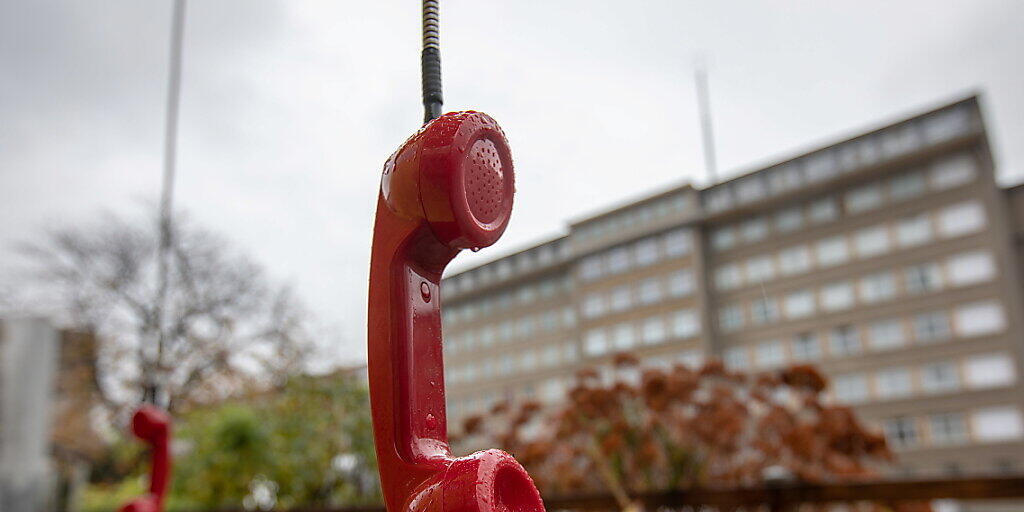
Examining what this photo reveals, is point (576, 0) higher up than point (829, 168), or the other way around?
point (829, 168)

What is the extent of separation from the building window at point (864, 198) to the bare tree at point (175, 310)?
1655cm

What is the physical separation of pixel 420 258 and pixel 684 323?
21.3m

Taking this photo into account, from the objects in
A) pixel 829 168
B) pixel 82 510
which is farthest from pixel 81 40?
pixel 829 168

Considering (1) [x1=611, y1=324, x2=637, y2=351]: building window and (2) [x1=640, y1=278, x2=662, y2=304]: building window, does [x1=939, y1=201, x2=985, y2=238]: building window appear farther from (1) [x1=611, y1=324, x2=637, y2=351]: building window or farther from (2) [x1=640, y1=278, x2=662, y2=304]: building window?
(1) [x1=611, y1=324, x2=637, y2=351]: building window

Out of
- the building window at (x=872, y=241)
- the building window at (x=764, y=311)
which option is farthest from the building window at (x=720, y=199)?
the building window at (x=872, y=241)

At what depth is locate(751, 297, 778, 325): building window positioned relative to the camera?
794 inches

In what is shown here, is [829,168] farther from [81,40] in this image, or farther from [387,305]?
[387,305]

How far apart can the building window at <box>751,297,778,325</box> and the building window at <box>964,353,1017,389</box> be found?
4.85 metres

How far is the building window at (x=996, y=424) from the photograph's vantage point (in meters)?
17.6

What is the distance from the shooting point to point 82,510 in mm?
5344

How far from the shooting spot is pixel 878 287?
763 inches

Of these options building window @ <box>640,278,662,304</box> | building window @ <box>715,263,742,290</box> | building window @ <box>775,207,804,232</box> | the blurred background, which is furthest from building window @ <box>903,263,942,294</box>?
the blurred background

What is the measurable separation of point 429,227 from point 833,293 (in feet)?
71.2

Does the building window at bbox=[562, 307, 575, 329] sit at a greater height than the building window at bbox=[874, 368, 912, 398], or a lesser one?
greater
